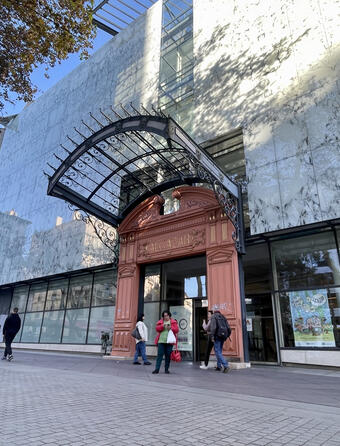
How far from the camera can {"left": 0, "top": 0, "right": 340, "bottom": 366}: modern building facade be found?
410 inches

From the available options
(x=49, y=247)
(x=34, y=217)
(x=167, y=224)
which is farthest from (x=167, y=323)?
(x=34, y=217)

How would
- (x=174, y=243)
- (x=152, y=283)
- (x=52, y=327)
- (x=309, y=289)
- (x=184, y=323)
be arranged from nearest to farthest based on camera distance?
(x=309, y=289)
(x=174, y=243)
(x=184, y=323)
(x=152, y=283)
(x=52, y=327)

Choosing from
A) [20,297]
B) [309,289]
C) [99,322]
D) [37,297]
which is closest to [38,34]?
[309,289]

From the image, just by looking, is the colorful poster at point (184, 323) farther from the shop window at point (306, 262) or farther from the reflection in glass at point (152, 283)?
the shop window at point (306, 262)

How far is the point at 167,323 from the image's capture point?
8.20m

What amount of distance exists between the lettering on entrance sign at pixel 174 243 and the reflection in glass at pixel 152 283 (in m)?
1.15

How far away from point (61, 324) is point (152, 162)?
10663 mm

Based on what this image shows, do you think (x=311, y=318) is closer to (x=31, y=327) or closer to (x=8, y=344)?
(x=8, y=344)

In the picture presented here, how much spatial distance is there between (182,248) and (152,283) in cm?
293

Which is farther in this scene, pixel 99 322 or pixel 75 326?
pixel 75 326

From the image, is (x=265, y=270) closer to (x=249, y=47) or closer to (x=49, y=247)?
(x=249, y=47)

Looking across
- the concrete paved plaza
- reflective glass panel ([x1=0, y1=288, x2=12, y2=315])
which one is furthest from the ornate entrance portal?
reflective glass panel ([x1=0, y1=288, x2=12, y2=315])

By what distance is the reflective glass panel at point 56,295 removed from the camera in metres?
18.9

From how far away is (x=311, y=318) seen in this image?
10195mm
